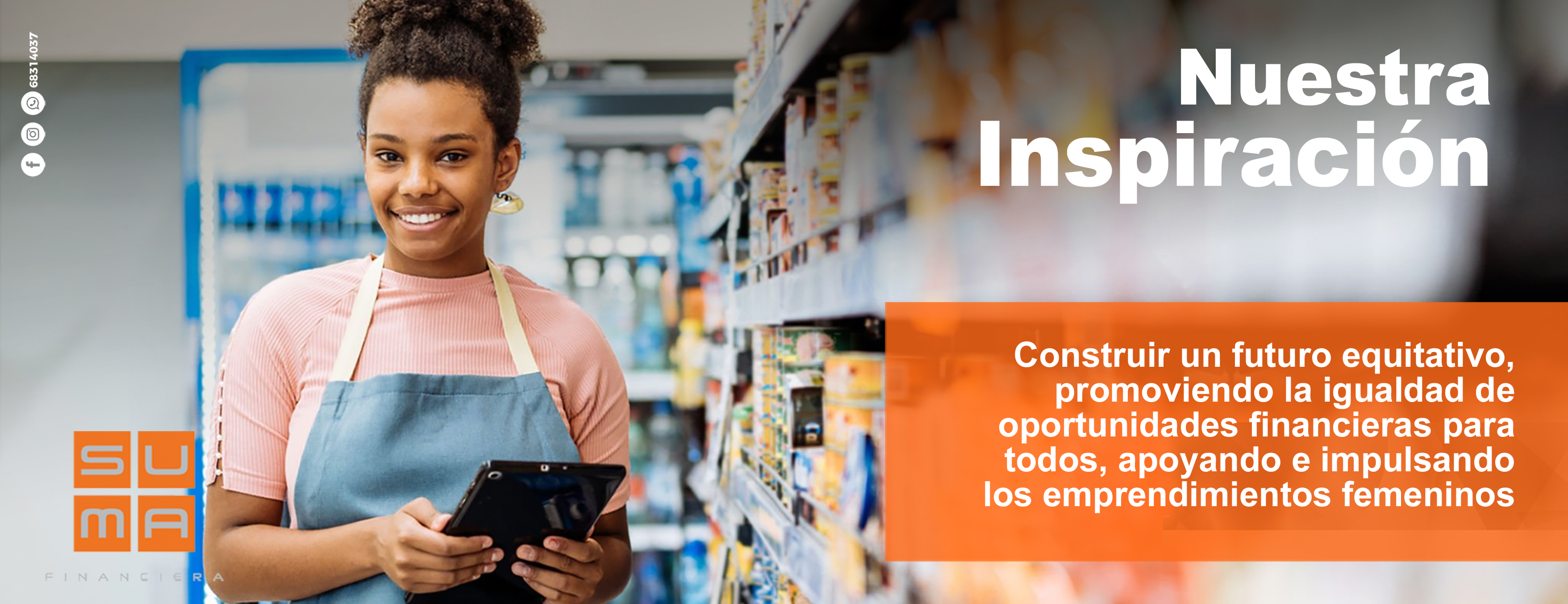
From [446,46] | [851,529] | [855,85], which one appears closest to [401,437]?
[446,46]

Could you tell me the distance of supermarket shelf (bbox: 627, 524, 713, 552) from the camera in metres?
2.75

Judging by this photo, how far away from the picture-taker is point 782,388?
2.27 meters

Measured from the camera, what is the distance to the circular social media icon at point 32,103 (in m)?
2.48

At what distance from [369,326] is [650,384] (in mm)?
1203

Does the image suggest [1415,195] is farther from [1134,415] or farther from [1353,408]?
[1134,415]

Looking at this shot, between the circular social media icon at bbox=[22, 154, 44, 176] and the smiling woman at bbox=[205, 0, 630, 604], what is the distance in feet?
4.72

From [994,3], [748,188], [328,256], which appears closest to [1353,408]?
[994,3]

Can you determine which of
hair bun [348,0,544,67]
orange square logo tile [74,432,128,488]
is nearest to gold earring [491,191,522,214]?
hair bun [348,0,544,67]

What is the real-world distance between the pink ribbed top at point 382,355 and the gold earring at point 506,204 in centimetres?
11

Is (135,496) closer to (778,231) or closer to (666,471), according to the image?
(666,471)

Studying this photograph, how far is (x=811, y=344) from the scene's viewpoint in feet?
7.16

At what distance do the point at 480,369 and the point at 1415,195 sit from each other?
5.67 ft

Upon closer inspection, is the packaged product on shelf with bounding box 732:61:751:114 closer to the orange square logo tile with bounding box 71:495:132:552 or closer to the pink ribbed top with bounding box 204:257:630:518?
the pink ribbed top with bounding box 204:257:630:518

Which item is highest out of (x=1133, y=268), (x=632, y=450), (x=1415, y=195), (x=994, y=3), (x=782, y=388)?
(x=994, y=3)
